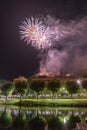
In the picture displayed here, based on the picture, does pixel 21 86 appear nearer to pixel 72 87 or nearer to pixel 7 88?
pixel 7 88

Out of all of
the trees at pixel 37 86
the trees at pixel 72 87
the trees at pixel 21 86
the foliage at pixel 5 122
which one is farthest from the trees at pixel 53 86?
the foliage at pixel 5 122

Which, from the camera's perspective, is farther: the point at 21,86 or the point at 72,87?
the point at 21,86

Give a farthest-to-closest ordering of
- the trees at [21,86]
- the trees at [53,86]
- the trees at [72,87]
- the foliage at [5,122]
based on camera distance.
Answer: the trees at [21,86]
the trees at [53,86]
the trees at [72,87]
the foliage at [5,122]

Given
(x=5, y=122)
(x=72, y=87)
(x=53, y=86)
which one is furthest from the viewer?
(x=53, y=86)

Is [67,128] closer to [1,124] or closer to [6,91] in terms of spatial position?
[1,124]

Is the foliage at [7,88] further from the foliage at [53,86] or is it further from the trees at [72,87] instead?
the trees at [72,87]

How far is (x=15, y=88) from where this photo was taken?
5527 inches

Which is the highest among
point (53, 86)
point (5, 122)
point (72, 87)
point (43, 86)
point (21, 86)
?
point (21, 86)

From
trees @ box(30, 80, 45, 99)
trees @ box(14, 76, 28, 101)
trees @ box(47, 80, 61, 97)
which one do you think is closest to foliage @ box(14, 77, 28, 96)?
trees @ box(14, 76, 28, 101)

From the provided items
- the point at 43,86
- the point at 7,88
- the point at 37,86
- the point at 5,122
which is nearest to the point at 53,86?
the point at 43,86

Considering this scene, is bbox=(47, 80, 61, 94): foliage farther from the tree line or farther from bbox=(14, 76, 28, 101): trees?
bbox=(14, 76, 28, 101): trees

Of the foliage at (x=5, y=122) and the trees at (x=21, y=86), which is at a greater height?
the trees at (x=21, y=86)

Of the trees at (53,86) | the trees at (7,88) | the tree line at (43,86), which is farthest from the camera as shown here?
the trees at (7,88)

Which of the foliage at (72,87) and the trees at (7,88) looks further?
the trees at (7,88)
